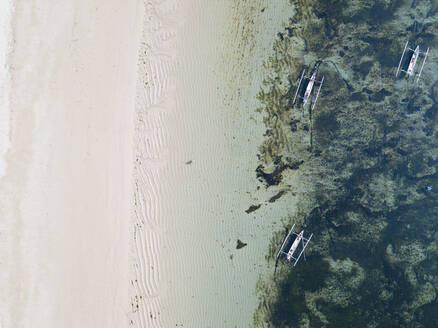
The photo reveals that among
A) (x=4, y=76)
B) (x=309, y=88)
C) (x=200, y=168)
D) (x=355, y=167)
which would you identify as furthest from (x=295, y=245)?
(x=4, y=76)

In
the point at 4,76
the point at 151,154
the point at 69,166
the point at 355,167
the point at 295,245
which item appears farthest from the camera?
the point at 355,167

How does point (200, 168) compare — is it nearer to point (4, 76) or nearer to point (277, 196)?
point (277, 196)

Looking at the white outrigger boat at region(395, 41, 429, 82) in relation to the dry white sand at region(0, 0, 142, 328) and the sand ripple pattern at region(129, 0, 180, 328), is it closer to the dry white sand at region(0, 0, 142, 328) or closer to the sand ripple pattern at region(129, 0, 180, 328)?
the sand ripple pattern at region(129, 0, 180, 328)

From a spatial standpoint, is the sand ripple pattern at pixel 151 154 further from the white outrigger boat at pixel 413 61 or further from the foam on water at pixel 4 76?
the white outrigger boat at pixel 413 61

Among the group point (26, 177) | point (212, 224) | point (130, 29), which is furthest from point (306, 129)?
point (26, 177)

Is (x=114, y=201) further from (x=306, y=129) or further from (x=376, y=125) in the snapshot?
(x=376, y=125)
